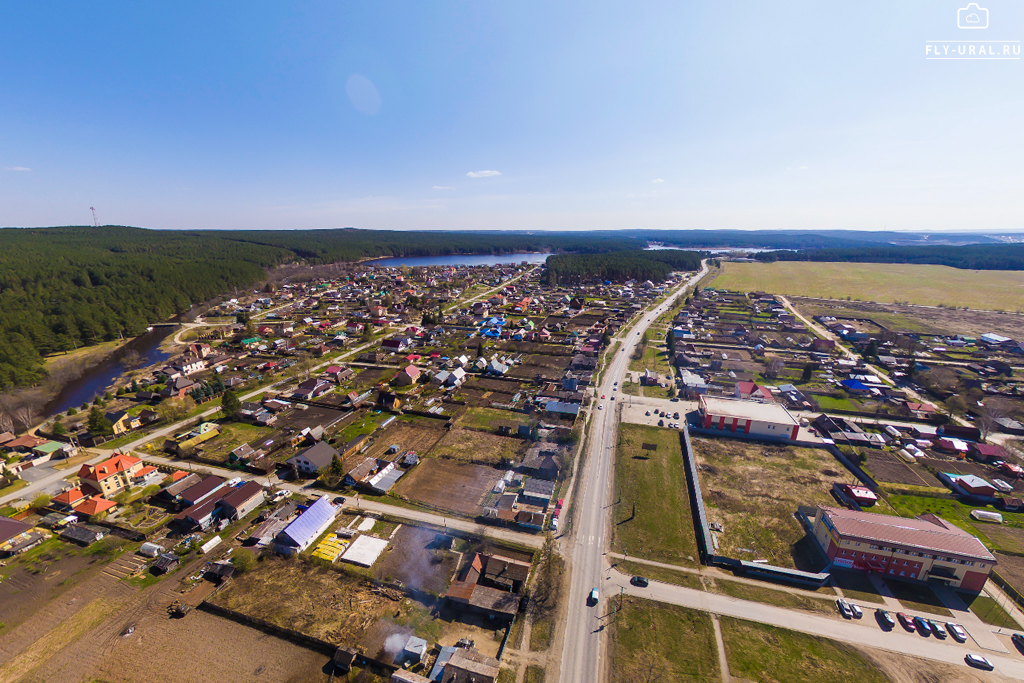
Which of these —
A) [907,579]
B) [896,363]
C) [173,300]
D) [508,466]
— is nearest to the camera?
[907,579]

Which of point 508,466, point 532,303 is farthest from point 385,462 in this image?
point 532,303

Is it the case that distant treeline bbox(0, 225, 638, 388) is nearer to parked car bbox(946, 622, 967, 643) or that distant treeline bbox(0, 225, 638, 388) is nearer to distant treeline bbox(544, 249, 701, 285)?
parked car bbox(946, 622, 967, 643)

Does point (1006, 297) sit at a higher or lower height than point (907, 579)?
higher

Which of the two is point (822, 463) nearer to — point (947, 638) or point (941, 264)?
point (947, 638)

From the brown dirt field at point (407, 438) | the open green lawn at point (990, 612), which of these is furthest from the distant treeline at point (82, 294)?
the open green lawn at point (990, 612)

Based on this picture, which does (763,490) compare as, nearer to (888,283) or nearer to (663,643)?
(663,643)
